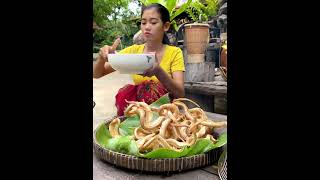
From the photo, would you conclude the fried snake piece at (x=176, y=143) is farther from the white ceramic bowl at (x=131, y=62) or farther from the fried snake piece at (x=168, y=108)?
the white ceramic bowl at (x=131, y=62)

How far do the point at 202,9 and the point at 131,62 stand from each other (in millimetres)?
1638

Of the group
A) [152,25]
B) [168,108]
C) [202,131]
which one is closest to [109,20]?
[168,108]

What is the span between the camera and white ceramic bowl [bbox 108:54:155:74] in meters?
0.90

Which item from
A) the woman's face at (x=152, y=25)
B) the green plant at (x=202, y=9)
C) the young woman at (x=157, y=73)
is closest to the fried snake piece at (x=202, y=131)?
the young woman at (x=157, y=73)

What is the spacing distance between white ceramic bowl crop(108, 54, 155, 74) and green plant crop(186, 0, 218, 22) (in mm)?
1293

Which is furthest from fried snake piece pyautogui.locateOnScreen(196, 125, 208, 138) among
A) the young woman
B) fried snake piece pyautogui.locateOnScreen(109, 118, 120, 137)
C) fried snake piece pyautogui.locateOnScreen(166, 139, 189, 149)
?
the young woman

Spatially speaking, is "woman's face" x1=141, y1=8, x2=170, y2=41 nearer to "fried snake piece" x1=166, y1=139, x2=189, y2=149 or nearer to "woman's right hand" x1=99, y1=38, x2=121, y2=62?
"woman's right hand" x1=99, y1=38, x2=121, y2=62

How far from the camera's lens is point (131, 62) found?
0.90 metres

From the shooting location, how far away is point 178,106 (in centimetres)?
108

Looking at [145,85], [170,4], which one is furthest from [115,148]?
[170,4]

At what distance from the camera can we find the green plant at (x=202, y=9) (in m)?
2.21
